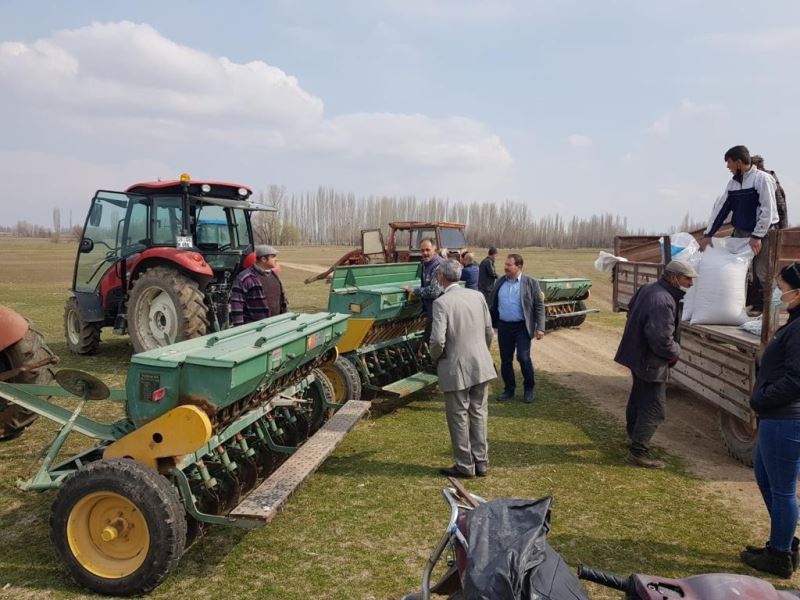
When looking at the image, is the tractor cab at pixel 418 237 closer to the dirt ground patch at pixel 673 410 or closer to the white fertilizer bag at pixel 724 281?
the dirt ground patch at pixel 673 410

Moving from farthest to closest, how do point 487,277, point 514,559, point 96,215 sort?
point 487,277 < point 96,215 < point 514,559

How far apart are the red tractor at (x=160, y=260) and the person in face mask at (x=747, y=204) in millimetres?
5899

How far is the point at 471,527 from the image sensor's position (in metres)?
2.03

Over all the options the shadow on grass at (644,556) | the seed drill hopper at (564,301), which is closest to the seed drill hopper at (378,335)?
the shadow on grass at (644,556)

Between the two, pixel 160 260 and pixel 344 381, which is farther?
pixel 160 260

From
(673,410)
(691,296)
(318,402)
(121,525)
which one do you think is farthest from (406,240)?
(121,525)

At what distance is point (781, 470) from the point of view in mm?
3254

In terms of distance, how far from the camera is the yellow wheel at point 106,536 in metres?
3.07

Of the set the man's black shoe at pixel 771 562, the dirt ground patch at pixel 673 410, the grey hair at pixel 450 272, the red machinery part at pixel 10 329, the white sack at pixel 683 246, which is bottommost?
the dirt ground patch at pixel 673 410

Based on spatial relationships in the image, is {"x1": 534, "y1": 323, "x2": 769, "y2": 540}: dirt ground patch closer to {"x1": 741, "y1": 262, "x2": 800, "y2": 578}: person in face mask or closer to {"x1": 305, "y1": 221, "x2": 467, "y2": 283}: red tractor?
{"x1": 741, "y1": 262, "x2": 800, "y2": 578}: person in face mask

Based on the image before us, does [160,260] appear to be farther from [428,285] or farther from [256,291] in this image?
[428,285]

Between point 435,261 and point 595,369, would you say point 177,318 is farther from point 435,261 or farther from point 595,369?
point 595,369

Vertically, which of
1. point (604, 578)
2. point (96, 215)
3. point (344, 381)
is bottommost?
point (344, 381)

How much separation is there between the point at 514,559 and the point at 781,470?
7.44ft
